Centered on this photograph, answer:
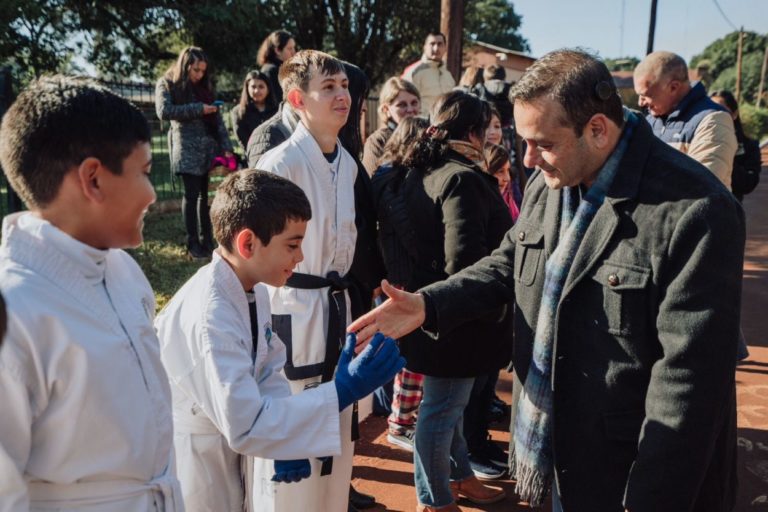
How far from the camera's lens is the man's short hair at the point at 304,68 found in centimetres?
288

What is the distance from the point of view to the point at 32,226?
131cm

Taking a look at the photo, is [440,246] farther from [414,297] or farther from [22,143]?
[22,143]

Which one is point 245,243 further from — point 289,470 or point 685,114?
point 685,114

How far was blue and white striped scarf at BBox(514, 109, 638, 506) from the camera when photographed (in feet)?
6.25

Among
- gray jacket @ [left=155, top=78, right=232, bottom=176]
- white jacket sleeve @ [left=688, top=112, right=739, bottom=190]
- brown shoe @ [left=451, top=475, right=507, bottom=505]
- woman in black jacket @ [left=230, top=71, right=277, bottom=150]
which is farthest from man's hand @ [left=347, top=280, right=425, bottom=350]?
gray jacket @ [left=155, top=78, right=232, bottom=176]

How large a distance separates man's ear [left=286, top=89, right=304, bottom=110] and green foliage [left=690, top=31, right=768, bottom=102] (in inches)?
2709

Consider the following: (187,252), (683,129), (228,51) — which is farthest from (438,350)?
(228,51)

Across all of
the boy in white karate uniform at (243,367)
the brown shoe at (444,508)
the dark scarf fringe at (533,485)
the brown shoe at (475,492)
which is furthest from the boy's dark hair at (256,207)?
the brown shoe at (475,492)

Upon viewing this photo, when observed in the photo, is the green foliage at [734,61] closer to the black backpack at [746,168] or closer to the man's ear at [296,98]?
the black backpack at [746,168]

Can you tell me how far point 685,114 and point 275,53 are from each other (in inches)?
138

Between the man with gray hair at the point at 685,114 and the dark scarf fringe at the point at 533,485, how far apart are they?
3071mm

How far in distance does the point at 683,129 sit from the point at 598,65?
3.11m

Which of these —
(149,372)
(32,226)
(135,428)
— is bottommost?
(135,428)

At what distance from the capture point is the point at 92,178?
1.34m
